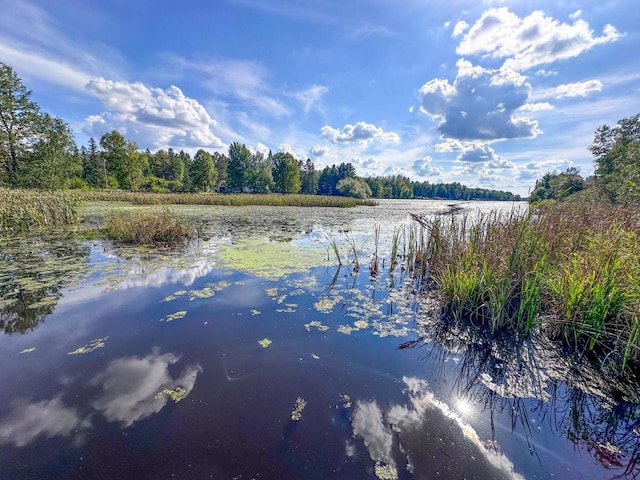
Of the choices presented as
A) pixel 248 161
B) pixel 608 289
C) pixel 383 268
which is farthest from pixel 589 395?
pixel 248 161

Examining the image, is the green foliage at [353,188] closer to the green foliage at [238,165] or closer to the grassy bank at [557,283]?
the green foliage at [238,165]

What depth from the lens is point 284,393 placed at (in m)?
2.39

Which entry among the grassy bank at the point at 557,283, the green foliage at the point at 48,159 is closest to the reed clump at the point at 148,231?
the grassy bank at the point at 557,283

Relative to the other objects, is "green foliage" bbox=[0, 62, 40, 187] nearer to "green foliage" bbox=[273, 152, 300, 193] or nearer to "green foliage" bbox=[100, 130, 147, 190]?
"green foliage" bbox=[100, 130, 147, 190]

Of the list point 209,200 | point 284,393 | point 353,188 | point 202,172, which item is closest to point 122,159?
point 202,172

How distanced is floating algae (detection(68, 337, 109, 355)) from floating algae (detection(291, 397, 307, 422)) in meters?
2.36

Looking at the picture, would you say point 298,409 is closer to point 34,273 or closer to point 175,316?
point 175,316

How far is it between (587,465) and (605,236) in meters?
3.17

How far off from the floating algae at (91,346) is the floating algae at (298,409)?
7.75 feet

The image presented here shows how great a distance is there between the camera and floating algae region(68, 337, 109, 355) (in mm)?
2908

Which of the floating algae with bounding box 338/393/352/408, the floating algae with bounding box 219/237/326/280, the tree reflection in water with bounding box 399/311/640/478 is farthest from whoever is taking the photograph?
the floating algae with bounding box 219/237/326/280

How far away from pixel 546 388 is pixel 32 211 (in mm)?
15119

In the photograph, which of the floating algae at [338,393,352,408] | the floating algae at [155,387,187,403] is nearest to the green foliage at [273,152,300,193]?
Result: the floating algae at [155,387,187,403]

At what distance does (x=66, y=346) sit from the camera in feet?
9.86
